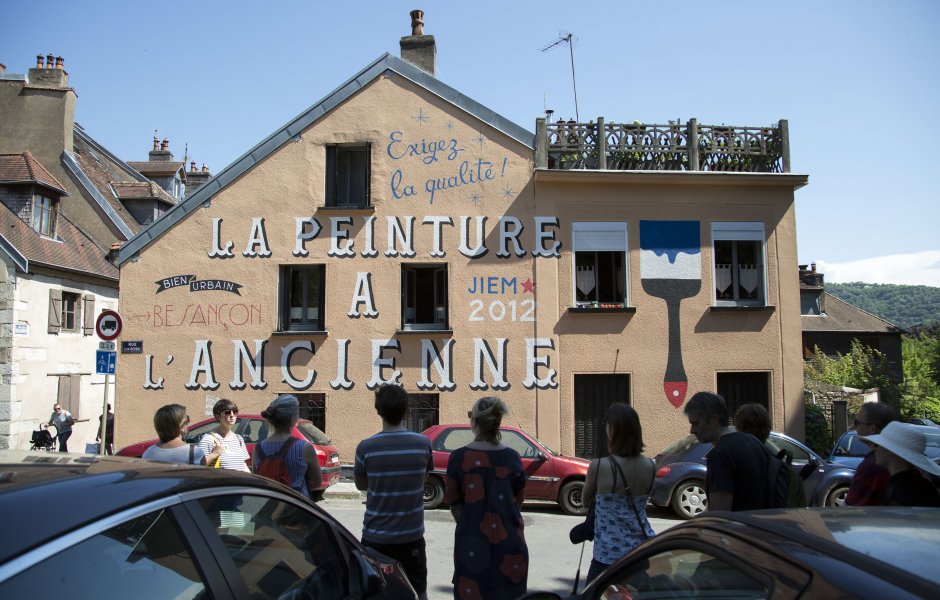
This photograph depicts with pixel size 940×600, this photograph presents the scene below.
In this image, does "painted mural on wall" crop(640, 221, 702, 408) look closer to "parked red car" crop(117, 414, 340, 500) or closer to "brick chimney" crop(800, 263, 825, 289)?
"parked red car" crop(117, 414, 340, 500)

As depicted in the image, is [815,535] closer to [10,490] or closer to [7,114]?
[10,490]

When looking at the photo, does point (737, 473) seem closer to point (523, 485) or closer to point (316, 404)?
point (523, 485)

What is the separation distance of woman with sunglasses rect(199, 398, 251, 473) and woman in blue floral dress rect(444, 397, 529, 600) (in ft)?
8.43

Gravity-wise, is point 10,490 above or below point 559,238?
below

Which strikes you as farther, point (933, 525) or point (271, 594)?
point (271, 594)

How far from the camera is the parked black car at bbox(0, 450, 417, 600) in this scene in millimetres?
1792

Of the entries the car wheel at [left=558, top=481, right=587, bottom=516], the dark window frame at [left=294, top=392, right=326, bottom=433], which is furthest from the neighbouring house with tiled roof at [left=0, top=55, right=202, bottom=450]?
the car wheel at [left=558, top=481, right=587, bottom=516]

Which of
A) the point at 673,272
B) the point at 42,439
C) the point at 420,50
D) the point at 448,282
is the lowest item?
the point at 42,439

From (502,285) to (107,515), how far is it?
14.0 metres

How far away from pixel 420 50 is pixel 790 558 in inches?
698

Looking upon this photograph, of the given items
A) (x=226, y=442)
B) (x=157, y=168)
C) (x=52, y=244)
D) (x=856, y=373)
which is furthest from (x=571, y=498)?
(x=157, y=168)

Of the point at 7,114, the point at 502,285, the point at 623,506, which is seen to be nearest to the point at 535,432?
the point at 502,285

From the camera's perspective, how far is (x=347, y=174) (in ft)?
54.4

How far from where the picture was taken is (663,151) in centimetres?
1628
